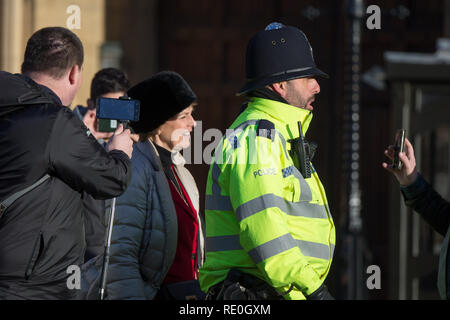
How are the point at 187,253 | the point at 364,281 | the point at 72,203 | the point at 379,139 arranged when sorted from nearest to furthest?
the point at 72,203, the point at 187,253, the point at 364,281, the point at 379,139

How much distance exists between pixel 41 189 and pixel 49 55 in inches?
21.5

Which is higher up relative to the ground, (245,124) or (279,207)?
(245,124)

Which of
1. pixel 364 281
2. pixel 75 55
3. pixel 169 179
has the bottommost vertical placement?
pixel 364 281

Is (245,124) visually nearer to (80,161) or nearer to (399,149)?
(80,161)

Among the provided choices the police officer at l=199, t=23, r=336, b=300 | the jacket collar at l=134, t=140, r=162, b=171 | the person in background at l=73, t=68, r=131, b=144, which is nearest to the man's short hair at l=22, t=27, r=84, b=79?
the police officer at l=199, t=23, r=336, b=300

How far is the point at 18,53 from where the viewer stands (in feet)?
30.0

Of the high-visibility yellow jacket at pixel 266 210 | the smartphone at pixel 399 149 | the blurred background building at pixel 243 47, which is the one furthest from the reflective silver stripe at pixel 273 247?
the blurred background building at pixel 243 47

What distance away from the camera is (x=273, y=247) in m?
2.94

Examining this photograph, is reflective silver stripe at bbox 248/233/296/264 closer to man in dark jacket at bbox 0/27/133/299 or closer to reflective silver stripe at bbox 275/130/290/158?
reflective silver stripe at bbox 275/130/290/158

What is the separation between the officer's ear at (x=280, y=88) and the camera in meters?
3.23

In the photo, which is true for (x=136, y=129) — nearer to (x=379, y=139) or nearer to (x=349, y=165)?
(x=349, y=165)

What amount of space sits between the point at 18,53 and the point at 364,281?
4.47 meters

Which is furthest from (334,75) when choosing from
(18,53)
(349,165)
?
(18,53)

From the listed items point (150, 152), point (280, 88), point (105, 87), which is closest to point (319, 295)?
point (280, 88)
